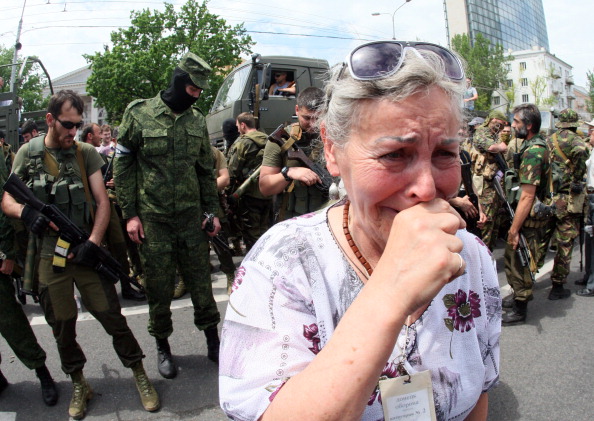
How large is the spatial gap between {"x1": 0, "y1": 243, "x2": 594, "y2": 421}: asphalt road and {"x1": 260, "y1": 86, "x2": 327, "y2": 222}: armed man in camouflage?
1.56 metres

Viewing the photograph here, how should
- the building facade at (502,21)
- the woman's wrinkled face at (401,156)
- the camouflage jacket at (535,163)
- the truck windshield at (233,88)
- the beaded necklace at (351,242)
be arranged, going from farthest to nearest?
the building facade at (502,21)
the truck windshield at (233,88)
the camouflage jacket at (535,163)
the beaded necklace at (351,242)
the woman's wrinkled face at (401,156)

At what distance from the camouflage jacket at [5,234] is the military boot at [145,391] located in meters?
1.24

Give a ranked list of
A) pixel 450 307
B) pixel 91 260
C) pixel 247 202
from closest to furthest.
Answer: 1. pixel 450 307
2. pixel 91 260
3. pixel 247 202

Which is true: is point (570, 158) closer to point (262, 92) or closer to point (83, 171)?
point (262, 92)

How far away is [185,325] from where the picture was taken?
4551mm

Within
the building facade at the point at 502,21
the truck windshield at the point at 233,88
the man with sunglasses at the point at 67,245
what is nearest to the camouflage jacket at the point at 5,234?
the man with sunglasses at the point at 67,245

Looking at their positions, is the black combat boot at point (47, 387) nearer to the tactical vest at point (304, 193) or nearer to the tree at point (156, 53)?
the tactical vest at point (304, 193)

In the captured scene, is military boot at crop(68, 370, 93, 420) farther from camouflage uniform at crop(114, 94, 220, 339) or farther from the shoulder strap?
the shoulder strap

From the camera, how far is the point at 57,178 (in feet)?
10.5

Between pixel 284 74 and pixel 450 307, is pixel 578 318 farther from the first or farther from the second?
pixel 284 74

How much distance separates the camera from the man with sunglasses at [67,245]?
10.1 ft

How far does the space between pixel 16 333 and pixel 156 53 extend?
30096mm

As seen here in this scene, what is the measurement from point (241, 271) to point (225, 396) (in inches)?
10.5

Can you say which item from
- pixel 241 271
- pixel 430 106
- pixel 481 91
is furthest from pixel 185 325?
pixel 481 91
